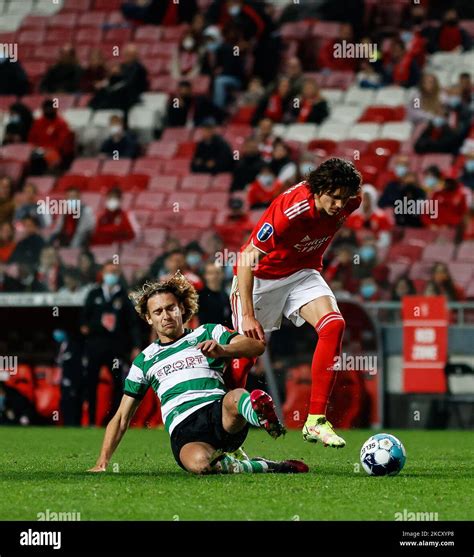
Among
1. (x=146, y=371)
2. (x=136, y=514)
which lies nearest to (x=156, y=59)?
(x=146, y=371)

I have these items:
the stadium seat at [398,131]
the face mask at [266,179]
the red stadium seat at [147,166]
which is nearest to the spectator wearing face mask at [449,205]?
the face mask at [266,179]

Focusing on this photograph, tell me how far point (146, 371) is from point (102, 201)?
35.0ft

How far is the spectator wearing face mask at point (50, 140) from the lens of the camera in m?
19.1

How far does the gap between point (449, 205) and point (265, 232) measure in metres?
8.21

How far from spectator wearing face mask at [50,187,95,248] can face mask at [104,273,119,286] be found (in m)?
2.52

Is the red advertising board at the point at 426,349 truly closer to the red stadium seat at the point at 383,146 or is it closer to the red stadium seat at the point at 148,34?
the red stadium seat at the point at 383,146

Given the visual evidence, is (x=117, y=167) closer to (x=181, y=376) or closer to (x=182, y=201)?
(x=182, y=201)

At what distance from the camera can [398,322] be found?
14023 mm

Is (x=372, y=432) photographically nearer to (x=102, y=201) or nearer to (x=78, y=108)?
(x=102, y=201)

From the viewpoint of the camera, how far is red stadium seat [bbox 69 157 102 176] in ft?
62.2

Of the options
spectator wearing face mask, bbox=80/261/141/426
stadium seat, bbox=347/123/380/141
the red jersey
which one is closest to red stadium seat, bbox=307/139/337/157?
stadium seat, bbox=347/123/380/141

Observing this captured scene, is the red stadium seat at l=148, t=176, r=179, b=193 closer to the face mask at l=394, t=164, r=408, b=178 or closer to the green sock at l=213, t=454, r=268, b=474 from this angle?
the face mask at l=394, t=164, r=408, b=178

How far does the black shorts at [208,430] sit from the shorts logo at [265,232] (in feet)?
3.47

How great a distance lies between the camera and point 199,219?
17.4 meters
